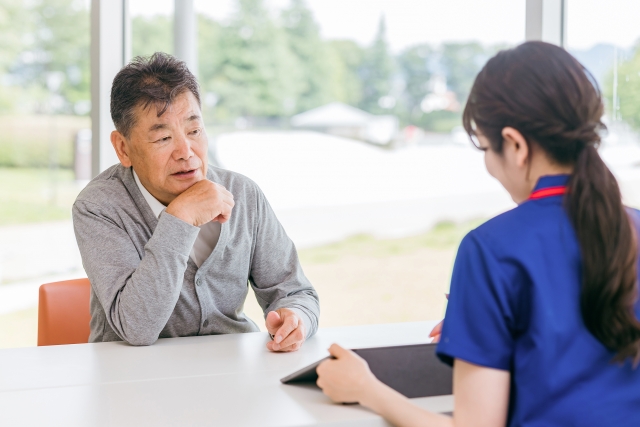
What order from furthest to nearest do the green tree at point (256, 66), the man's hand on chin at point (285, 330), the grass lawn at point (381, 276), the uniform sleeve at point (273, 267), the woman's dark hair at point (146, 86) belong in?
the grass lawn at point (381, 276) < the green tree at point (256, 66) < the uniform sleeve at point (273, 267) < the woman's dark hair at point (146, 86) < the man's hand on chin at point (285, 330)

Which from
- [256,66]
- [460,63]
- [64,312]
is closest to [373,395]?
[64,312]

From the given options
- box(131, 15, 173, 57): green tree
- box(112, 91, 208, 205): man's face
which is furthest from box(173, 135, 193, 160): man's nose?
box(131, 15, 173, 57): green tree

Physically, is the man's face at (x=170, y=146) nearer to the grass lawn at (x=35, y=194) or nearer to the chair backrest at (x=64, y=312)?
the chair backrest at (x=64, y=312)

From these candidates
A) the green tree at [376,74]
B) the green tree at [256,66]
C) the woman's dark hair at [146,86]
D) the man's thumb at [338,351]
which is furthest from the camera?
the green tree at [376,74]

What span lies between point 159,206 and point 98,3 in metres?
1.05

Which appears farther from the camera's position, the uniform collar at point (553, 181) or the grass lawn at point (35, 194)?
the grass lawn at point (35, 194)

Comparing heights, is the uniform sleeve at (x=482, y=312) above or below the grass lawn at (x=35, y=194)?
above

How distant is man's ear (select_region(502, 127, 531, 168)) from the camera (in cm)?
92

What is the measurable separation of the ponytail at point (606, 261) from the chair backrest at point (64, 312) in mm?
1404

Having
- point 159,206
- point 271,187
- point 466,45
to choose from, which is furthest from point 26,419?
point 466,45

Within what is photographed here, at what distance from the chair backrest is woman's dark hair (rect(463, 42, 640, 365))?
1.32 metres

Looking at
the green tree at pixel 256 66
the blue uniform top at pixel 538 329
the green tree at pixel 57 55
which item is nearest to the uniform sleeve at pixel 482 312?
the blue uniform top at pixel 538 329

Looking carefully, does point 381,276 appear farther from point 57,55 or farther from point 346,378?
point 346,378

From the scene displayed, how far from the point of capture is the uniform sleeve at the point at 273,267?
1.76 m
